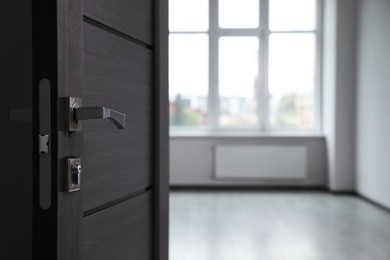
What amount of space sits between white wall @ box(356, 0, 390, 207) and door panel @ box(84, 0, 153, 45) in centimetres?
405

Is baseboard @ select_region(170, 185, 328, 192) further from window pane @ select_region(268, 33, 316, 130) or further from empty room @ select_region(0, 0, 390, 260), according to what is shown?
window pane @ select_region(268, 33, 316, 130)

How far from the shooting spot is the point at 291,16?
6.46 m

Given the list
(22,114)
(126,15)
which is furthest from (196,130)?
(22,114)

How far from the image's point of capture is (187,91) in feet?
21.8

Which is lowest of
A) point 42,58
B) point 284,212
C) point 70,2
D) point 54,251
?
point 284,212

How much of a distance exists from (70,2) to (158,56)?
0.54 m

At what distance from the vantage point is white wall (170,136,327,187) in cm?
630

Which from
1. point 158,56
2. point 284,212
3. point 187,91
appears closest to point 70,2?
point 158,56

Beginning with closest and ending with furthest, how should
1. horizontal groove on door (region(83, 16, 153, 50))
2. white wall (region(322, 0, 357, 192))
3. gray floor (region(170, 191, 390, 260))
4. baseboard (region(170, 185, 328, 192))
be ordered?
horizontal groove on door (region(83, 16, 153, 50))
gray floor (region(170, 191, 390, 260))
white wall (region(322, 0, 357, 192))
baseboard (region(170, 185, 328, 192))

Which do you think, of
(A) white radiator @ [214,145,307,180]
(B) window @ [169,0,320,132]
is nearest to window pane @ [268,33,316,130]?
(B) window @ [169,0,320,132]

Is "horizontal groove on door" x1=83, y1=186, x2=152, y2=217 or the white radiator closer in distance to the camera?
"horizontal groove on door" x1=83, y1=186, x2=152, y2=217

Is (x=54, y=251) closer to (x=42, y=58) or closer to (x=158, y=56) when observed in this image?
(x=42, y=58)

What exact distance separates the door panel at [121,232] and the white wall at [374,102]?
406cm

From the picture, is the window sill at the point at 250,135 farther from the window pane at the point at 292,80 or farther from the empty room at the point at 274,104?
the window pane at the point at 292,80
